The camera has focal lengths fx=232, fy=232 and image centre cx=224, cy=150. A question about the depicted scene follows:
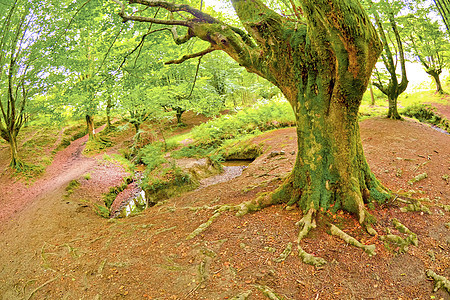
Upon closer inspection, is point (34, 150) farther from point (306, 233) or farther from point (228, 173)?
point (306, 233)

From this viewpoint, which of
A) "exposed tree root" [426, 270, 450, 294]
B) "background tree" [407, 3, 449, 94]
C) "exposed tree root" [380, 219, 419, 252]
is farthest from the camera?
"background tree" [407, 3, 449, 94]

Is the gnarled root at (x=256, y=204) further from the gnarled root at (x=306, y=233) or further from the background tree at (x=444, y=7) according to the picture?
the background tree at (x=444, y=7)

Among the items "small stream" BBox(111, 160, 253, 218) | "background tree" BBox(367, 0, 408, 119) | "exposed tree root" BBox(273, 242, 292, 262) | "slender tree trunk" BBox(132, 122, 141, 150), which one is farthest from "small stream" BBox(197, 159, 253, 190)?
"background tree" BBox(367, 0, 408, 119)

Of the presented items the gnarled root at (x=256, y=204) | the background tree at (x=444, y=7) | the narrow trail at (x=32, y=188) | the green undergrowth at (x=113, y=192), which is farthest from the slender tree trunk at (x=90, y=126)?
the background tree at (x=444, y=7)

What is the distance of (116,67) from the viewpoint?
5.21 meters

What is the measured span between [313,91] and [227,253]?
2.46m

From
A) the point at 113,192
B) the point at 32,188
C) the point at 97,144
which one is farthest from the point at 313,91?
the point at 97,144

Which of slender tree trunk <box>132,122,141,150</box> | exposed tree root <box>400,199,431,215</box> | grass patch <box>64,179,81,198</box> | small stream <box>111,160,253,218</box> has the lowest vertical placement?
small stream <box>111,160,253,218</box>

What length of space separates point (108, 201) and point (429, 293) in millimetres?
8002

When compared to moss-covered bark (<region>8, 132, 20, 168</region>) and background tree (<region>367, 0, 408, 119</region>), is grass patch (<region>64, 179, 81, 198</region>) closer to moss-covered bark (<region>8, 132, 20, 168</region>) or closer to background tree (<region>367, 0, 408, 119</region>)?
moss-covered bark (<region>8, 132, 20, 168</region>)

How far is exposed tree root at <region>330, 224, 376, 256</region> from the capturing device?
2653 mm

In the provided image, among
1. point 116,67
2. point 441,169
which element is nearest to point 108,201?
point 116,67

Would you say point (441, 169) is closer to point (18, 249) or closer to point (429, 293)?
point (429, 293)

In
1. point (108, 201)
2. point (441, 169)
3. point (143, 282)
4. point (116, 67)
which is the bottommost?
point (108, 201)
